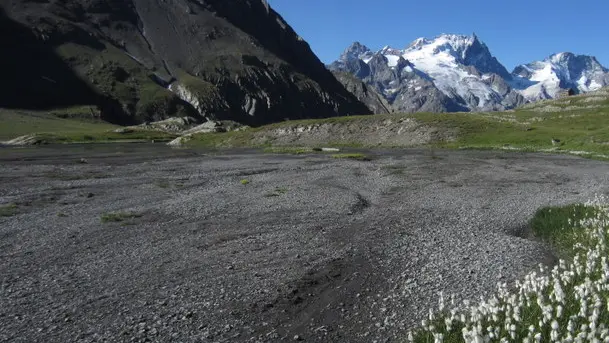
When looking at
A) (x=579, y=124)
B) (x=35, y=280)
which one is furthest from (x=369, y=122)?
(x=35, y=280)

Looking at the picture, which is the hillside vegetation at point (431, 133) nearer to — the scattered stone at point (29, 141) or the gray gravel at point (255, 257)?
the scattered stone at point (29, 141)

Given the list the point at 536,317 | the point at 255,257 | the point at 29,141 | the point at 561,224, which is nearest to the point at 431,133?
the point at 561,224

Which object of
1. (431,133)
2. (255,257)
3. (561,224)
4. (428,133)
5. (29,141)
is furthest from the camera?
(29,141)

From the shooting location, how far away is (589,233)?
68.5 feet

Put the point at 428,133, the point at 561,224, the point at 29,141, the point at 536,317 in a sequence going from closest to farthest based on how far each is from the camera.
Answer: the point at 536,317 → the point at 561,224 → the point at 428,133 → the point at 29,141

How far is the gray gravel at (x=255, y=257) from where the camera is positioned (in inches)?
599

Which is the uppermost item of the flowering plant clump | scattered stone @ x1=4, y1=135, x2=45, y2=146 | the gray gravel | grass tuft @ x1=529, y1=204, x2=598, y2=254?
the flowering plant clump

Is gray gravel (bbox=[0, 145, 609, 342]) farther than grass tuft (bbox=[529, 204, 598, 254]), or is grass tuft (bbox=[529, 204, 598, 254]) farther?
grass tuft (bbox=[529, 204, 598, 254])

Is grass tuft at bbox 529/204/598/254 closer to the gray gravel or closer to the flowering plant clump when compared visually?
the gray gravel

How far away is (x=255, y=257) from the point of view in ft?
73.0

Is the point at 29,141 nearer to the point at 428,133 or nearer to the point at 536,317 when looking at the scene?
the point at 428,133

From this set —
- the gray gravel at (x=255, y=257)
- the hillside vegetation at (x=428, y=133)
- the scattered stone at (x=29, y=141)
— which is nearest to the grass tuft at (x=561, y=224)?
the gray gravel at (x=255, y=257)

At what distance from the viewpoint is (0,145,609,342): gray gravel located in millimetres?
15211

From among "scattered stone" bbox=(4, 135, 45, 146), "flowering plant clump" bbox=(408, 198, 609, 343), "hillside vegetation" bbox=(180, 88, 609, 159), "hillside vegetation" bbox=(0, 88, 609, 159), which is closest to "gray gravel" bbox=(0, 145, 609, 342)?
"flowering plant clump" bbox=(408, 198, 609, 343)
